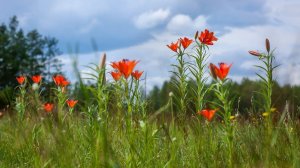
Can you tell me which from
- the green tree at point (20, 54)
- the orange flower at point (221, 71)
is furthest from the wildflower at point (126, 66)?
the green tree at point (20, 54)

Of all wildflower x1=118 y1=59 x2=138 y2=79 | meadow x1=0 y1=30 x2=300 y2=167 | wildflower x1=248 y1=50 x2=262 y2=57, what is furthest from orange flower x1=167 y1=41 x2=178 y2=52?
wildflower x1=118 y1=59 x2=138 y2=79

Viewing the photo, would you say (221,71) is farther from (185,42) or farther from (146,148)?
(185,42)

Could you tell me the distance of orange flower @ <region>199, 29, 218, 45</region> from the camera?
4344 mm

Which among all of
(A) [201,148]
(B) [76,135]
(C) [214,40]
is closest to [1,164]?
(B) [76,135]

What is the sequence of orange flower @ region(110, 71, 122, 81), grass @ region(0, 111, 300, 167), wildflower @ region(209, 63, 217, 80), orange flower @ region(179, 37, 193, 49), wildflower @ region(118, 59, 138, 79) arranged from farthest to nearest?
orange flower @ region(179, 37, 193, 49) → orange flower @ region(110, 71, 122, 81) → wildflower @ region(209, 63, 217, 80) → wildflower @ region(118, 59, 138, 79) → grass @ region(0, 111, 300, 167)

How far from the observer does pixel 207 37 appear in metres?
4.37

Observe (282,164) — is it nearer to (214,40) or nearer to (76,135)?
(214,40)

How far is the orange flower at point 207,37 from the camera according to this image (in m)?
4.34

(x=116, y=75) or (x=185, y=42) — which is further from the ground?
(x=185, y=42)

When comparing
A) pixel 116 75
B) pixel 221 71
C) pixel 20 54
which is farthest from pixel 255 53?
pixel 20 54

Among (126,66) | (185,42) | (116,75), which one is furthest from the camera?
(185,42)

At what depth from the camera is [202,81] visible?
4250mm

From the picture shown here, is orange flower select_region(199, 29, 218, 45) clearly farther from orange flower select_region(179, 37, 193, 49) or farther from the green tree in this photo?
the green tree

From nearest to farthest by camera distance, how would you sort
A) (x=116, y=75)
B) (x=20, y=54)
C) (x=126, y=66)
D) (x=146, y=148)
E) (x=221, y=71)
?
1. (x=126, y=66)
2. (x=146, y=148)
3. (x=221, y=71)
4. (x=116, y=75)
5. (x=20, y=54)
